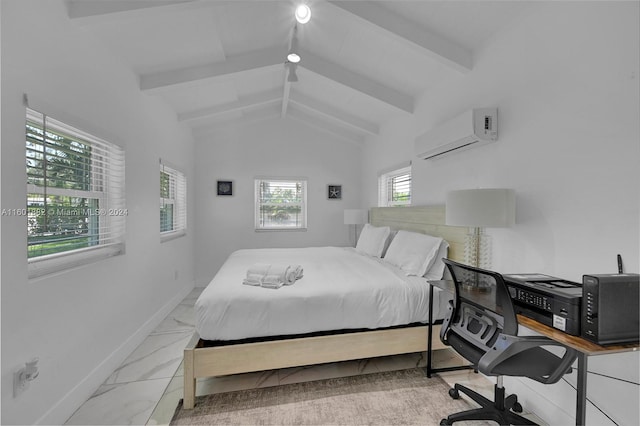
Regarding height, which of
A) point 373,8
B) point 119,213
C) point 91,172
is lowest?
point 119,213

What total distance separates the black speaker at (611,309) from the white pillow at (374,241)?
7.40 ft

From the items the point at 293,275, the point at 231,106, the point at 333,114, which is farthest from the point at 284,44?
the point at 293,275

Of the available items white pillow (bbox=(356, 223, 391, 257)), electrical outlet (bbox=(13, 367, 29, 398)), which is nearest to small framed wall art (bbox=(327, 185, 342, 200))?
white pillow (bbox=(356, 223, 391, 257))

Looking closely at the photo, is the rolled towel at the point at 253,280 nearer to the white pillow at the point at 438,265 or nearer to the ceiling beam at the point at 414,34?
the white pillow at the point at 438,265

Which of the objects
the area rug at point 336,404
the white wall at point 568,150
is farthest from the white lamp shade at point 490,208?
the area rug at point 336,404

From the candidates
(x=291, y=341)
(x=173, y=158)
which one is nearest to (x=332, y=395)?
(x=291, y=341)

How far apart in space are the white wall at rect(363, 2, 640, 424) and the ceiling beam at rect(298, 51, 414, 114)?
103cm

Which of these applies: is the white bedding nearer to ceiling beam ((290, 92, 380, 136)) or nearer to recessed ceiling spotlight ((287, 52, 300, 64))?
recessed ceiling spotlight ((287, 52, 300, 64))

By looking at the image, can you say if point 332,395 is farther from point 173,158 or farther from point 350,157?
point 350,157

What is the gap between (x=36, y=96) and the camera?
1483 mm

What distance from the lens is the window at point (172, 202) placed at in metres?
3.48

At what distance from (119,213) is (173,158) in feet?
4.92

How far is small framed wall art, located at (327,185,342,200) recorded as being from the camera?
5.11m

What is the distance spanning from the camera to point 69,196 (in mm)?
1801
